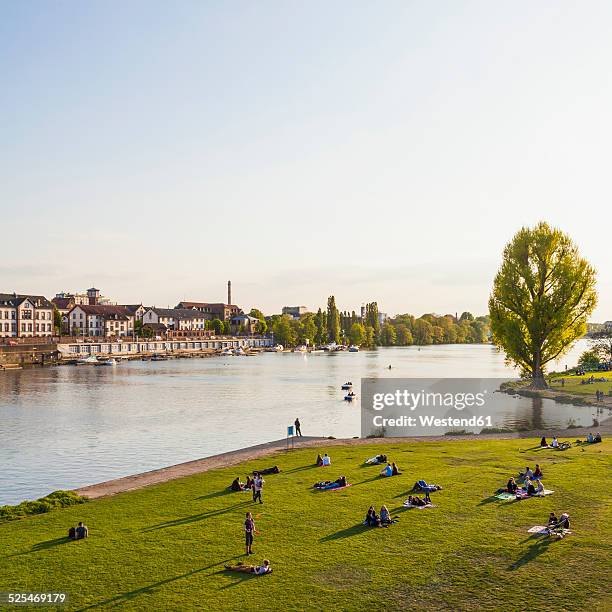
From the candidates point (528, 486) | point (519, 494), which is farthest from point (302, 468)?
point (528, 486)

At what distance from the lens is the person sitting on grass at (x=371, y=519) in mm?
27609

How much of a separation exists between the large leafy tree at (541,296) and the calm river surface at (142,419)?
30.2ft

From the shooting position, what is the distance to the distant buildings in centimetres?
17625

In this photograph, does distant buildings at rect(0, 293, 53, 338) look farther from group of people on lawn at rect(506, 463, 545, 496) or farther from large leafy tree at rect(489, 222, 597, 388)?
→ group of people on lawn at rect(506, 463, 545, 496)

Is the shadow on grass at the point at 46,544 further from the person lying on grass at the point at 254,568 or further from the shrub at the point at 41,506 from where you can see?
the person lying on grass at the point at 254,568

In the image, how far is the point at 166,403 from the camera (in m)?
86.4

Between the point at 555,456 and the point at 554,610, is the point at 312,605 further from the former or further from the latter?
the point at 555,456

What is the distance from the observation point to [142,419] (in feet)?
236

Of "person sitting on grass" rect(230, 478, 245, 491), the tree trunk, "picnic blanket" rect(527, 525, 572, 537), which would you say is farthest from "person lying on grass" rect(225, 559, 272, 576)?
the tree trunk

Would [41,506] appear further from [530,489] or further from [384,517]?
[530,489]

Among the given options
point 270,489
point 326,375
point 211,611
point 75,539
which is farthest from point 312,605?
point 326,375

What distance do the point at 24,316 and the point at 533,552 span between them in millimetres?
180086

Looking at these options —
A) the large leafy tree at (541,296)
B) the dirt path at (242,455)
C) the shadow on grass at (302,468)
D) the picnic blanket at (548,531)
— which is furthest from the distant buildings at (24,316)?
the picnic blanket at (548,531)

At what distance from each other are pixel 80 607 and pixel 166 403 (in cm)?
6736
